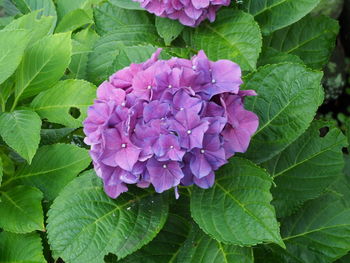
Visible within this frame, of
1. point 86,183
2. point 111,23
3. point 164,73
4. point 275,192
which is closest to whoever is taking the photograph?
point 164,73

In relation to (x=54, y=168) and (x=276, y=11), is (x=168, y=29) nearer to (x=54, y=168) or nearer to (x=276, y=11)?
(x=276, y=11)

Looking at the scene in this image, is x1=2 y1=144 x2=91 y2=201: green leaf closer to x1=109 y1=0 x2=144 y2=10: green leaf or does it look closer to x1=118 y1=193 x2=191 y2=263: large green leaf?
x1=118 y1=193 x2=191 y2=263: large green leaf

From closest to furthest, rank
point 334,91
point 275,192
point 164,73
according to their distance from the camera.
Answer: point 164,73 < point 275,192 < point 334,91

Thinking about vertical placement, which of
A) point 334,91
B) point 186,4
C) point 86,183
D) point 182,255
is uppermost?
point 186,4

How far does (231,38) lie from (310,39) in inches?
16.1

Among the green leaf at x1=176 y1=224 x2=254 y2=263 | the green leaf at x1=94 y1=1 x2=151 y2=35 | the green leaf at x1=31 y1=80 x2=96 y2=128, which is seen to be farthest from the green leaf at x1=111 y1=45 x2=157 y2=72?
the green leaf at x1=176 y1=224 x2=254 y2=263

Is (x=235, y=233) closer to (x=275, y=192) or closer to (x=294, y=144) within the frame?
(x=275, y=192)

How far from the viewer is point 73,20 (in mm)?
1787

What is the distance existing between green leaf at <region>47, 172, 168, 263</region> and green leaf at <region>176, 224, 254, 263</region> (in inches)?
5.1

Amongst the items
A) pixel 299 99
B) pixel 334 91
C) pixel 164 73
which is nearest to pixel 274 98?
pixel 299 99

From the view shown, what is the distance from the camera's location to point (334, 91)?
119 inches

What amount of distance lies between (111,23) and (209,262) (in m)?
0.85

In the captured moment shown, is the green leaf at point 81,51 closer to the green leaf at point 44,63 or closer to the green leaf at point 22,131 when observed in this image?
the green leaf at point 44,63

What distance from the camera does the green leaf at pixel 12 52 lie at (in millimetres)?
1380
